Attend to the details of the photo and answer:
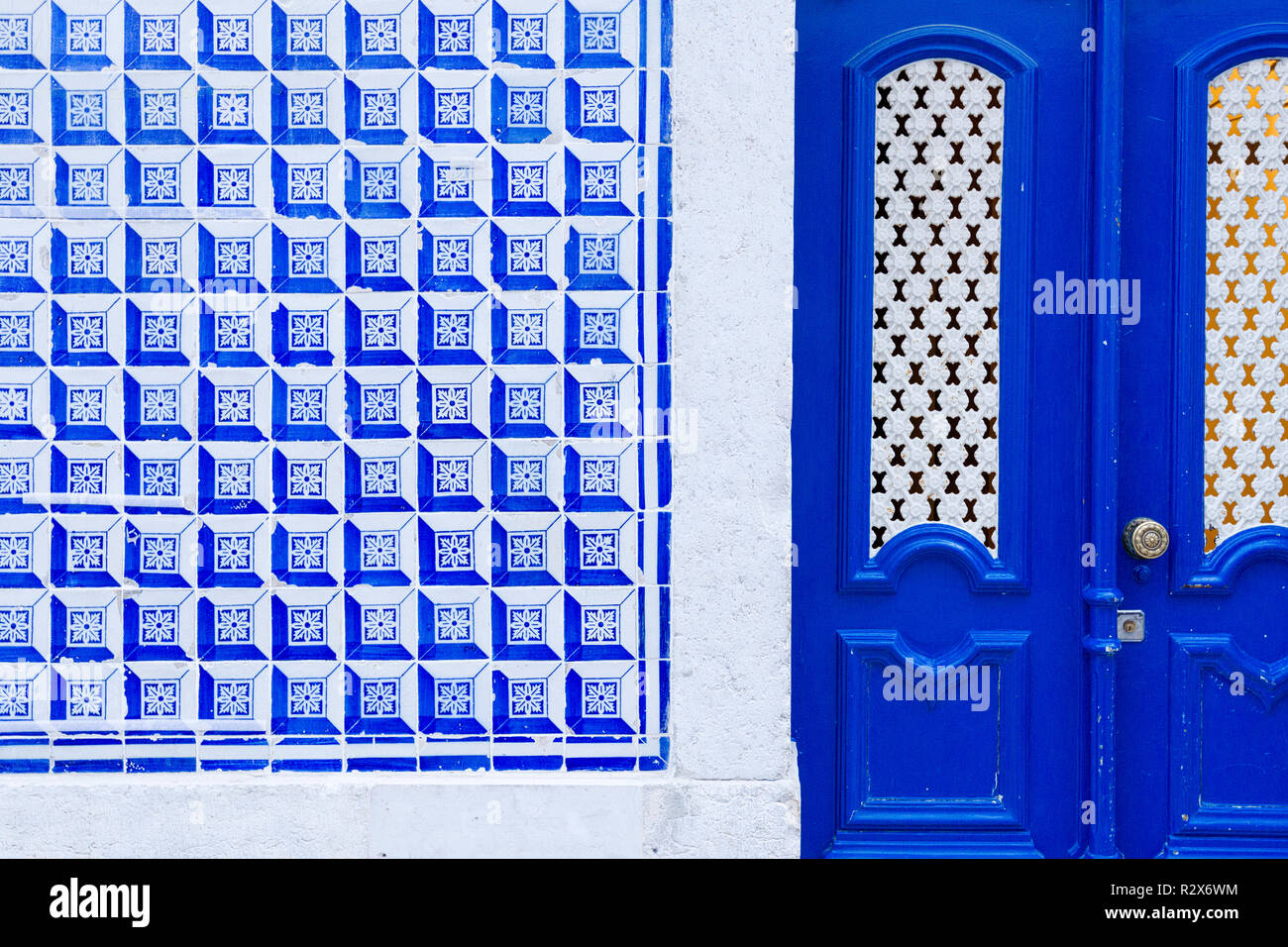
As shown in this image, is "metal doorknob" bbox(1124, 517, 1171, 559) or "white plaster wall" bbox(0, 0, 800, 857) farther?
"metal doorknob" bbox(1124, 517, 1171, 559)

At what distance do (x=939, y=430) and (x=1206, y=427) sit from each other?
2.13 feet

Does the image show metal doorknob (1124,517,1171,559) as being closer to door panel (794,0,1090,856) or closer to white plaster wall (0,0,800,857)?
door panel (794,0,1090,856)

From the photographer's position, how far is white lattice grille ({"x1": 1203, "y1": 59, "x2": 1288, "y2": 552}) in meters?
2.27

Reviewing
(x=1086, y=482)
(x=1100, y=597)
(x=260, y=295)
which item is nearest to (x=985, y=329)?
(x=1086, y=482)

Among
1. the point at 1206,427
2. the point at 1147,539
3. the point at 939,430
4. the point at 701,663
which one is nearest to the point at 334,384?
the point at 701,663

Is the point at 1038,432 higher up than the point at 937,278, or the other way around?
the point at 937,278

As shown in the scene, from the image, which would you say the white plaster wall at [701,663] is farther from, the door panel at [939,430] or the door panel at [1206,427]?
the door panel at [1206,427]

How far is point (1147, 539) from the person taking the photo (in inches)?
88.5

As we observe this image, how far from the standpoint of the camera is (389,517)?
2.11 m

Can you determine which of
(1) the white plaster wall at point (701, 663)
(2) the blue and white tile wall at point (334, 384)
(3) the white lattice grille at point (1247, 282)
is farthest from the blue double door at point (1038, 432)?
(2) the blue and white tile wall at point (334, 384)

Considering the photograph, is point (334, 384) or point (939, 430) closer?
point (334, 384)

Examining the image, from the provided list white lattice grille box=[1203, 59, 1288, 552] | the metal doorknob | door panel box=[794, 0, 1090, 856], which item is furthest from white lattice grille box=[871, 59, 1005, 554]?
white lattice grille box=[1203, 59, 1288, 552]

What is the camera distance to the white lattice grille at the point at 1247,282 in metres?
2.27

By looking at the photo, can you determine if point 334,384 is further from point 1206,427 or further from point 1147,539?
point 1206,427
